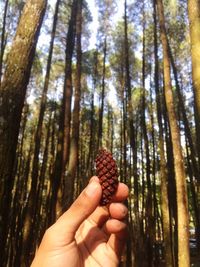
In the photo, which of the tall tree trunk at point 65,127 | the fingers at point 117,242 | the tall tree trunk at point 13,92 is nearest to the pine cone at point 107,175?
the fingers at point 117,242

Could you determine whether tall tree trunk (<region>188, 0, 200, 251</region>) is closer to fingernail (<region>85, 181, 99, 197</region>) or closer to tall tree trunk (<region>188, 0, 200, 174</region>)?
tall tree trunk (<region>188, 0, 200, 174</region>)

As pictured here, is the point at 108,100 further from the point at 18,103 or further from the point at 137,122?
the point at 18,103

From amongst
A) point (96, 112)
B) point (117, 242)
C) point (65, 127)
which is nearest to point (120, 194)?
point (117, 242)

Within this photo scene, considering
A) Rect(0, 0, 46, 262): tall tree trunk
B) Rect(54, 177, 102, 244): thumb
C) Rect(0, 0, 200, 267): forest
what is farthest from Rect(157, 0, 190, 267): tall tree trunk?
Rect(54, 177, 102, 244): thumb

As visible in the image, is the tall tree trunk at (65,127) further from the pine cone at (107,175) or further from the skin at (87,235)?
the pine cone at (107,175)

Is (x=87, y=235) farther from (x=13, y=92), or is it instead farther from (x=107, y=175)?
(x=13, y=92)

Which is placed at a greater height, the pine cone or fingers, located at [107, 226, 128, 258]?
the pine cone

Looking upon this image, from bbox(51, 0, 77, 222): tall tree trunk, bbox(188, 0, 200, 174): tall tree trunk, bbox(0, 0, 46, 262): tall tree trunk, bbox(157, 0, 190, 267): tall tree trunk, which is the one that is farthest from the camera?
bbox(51, 0, 77, 222): tall tree trunk
